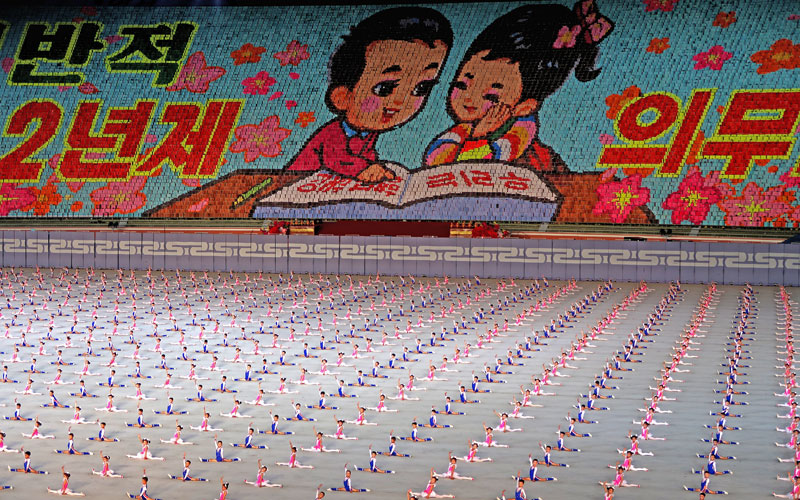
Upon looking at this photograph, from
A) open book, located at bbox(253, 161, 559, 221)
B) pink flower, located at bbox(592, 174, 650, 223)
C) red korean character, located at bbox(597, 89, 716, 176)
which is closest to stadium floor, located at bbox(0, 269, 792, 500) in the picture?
pink flower, located at bbox(592, 174, 650, 223)

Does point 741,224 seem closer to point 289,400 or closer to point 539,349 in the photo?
point 539,349

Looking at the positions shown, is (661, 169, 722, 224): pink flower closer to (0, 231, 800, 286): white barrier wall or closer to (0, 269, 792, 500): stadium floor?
(0, 231, 800, 286): white barrier wall

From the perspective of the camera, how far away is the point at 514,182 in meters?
49.2

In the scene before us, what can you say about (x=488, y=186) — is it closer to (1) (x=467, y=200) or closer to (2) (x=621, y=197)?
(1) (x=467, y=200)

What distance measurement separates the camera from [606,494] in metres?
15.3

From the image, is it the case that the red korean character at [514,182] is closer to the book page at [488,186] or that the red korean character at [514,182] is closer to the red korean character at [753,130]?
the book page at [488,186]

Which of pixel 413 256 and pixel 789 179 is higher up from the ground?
pixel 789 179

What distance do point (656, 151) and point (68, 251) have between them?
27.7 m

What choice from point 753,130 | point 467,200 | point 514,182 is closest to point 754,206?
point 753,130

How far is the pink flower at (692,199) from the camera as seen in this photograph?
46.7m

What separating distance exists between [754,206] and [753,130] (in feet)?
14.0

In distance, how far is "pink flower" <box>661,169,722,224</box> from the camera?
153 feet

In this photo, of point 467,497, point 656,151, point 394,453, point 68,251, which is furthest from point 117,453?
point 656,151

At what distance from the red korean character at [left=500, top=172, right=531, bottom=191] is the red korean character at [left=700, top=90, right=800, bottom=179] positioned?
814 centimetres
